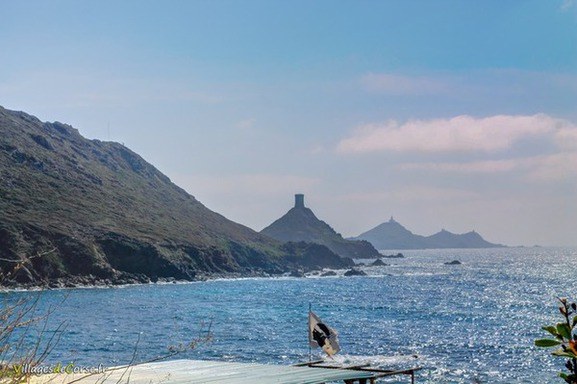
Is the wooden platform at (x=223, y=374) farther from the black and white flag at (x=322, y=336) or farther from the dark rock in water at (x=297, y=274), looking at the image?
the dark rock in water at (x=297, y=274)

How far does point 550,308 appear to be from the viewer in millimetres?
97062

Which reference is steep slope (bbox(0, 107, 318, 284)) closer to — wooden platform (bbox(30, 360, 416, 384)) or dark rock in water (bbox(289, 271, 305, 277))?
dark rock in water (bbox(289, 271, 305, 277))

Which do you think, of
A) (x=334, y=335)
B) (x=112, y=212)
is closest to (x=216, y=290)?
(x=112, y=212)

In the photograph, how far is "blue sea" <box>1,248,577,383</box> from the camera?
177 ft

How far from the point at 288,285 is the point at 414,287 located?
25409 millimetres

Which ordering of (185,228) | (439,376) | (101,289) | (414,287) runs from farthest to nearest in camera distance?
(185,228) < (414,287) < (101,289) < (439,376)

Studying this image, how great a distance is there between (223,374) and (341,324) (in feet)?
211

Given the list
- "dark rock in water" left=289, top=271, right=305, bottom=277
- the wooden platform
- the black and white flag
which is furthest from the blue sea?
"dark rock in water" left=289, top=271, right=305, bottom=277

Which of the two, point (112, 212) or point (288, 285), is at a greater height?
point (112, 212)

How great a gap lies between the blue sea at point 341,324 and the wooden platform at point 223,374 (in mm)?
4170

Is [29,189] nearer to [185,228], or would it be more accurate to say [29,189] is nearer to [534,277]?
[185,228]

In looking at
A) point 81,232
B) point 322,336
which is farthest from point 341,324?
point 81,232

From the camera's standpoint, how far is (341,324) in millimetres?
80125

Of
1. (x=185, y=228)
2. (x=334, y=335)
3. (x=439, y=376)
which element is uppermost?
(x=185, y=228)
